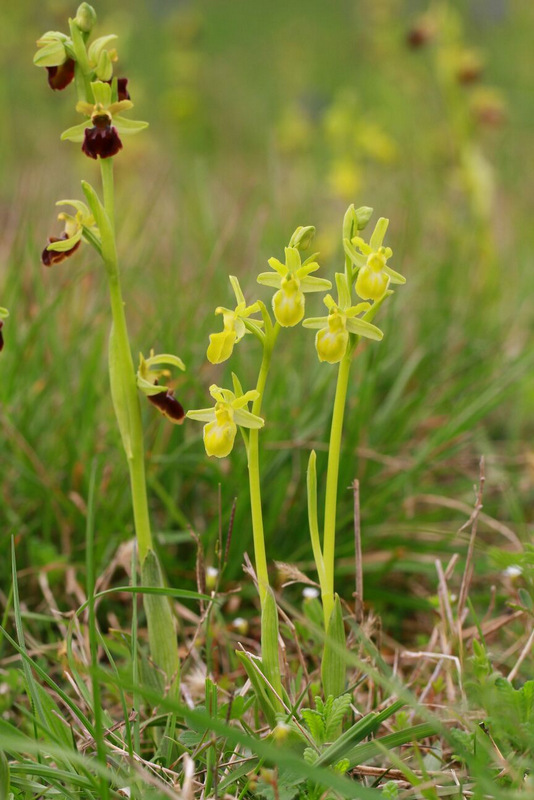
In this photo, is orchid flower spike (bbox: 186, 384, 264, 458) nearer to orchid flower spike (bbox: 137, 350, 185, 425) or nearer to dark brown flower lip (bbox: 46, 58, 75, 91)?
orchid flower spike (bbox: 137, 350, 185, 425)

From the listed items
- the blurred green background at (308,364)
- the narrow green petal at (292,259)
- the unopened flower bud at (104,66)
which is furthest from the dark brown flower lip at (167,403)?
the unopened flower bud at (104,66)

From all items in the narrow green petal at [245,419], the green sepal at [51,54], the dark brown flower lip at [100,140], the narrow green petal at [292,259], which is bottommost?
the narrow green petal at [245,419]

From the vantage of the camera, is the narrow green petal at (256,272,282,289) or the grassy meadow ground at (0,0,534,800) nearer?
the narrow green petal at (256,272,282,289)

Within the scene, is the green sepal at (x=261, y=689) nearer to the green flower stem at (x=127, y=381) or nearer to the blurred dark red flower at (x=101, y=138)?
the green flower stem at (x=127, y=381)

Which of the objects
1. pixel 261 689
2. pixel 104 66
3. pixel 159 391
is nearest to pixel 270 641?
pixel 261 689

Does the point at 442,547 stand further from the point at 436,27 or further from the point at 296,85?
the point at 296,85

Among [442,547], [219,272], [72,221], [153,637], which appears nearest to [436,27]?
[219,272]

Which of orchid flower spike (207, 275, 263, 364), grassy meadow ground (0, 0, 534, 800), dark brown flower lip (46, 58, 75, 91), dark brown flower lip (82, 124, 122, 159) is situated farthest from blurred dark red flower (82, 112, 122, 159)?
grassy meadow ground (0, 0, 534, 800)
